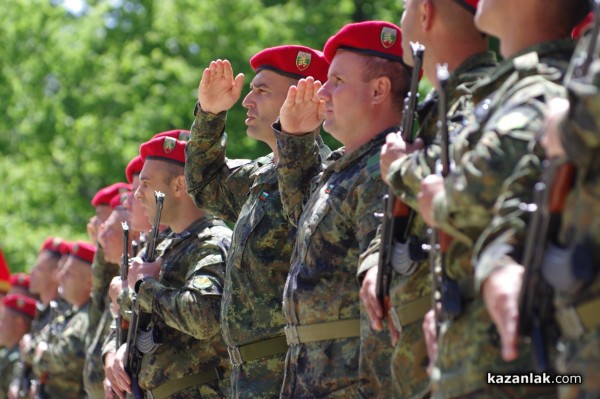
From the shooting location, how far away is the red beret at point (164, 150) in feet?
26.3

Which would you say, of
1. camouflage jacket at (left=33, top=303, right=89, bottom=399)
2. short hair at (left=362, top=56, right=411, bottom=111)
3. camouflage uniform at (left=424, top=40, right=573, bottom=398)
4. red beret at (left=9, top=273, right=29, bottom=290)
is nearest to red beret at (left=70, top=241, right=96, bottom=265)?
camouflage jacket at (left=33, top=303, right=89, bottom=399)

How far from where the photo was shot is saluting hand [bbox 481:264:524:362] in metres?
3.49

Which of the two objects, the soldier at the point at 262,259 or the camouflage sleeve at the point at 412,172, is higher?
the camouflage sleeve at the point at 412,172

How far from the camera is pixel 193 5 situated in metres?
20.2

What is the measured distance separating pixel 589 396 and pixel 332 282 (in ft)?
7.77

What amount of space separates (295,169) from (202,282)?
124 centimetres

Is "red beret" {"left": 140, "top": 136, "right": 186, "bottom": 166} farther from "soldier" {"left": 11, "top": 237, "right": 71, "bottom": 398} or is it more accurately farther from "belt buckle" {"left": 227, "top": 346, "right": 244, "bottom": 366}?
"soldier" {"left": 11, "top": 237, "right": 71, "bottom": 398}

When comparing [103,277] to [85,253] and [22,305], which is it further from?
[22,305]

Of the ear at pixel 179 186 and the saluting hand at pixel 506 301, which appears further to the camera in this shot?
the ear at pixel 179 186

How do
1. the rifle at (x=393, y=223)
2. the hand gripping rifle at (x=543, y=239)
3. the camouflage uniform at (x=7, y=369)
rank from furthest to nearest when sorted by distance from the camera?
the camouflage uniform at (x=7, y=369) < the rifle at (x=393, y=223) < the hand gripping rifle at (x=543, y=239)

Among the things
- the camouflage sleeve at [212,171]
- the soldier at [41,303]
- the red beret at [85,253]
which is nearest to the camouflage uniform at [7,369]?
the soldier at [41,303]

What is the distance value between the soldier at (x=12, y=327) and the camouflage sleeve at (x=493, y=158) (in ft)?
34.3

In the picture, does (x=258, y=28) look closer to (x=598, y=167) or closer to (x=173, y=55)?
(x=173, y=55)

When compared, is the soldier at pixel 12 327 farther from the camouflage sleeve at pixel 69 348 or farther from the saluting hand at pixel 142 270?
the saluting hand at pixel 142 270
